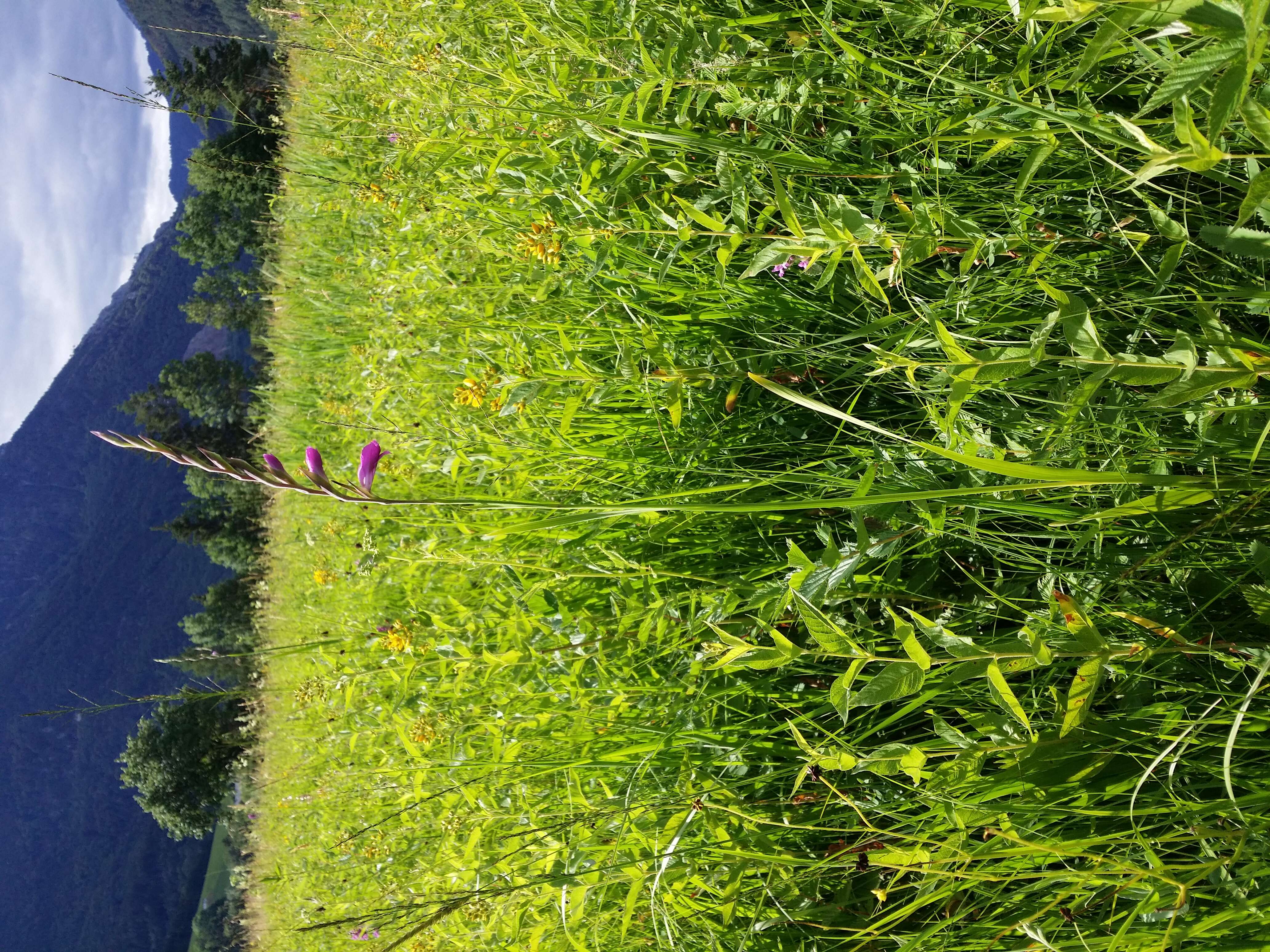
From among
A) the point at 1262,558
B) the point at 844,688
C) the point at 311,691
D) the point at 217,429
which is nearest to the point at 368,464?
the point at 844,688

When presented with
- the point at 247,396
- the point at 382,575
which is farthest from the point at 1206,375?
the point at 247,396

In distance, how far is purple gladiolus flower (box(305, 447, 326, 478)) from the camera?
44.9 inches

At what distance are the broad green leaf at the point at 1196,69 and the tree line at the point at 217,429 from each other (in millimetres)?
10677

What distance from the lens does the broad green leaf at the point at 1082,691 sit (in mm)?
932

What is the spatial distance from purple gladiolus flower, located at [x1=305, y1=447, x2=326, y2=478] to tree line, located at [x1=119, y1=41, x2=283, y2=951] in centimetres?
962

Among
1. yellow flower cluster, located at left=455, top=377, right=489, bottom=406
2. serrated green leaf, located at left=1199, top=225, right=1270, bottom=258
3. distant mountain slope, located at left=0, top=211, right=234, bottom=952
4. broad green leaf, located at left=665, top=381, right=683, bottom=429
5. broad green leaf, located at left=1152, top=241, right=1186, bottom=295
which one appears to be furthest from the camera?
distant mountain slope, located at left=0, top=211, right=234, bottom=952

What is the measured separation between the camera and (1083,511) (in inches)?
48.4

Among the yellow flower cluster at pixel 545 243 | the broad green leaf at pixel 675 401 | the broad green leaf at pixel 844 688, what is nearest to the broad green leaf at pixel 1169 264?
the broad green leaf at pixel 844 688

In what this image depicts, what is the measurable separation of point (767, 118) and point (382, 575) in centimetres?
264

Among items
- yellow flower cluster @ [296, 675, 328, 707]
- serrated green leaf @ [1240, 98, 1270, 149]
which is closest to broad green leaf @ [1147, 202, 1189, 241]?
serrated green leaf @ [1240, 98, 1270, 149]

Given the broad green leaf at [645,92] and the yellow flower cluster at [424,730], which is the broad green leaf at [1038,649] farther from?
the yellow flower cluster at [424,730]

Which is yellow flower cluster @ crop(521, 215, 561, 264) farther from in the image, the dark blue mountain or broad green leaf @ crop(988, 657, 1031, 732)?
the dark blue mountain

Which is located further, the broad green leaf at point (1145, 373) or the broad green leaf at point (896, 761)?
the broad green leaf at point (896, 761)

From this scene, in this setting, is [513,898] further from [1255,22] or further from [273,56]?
[273,56]
